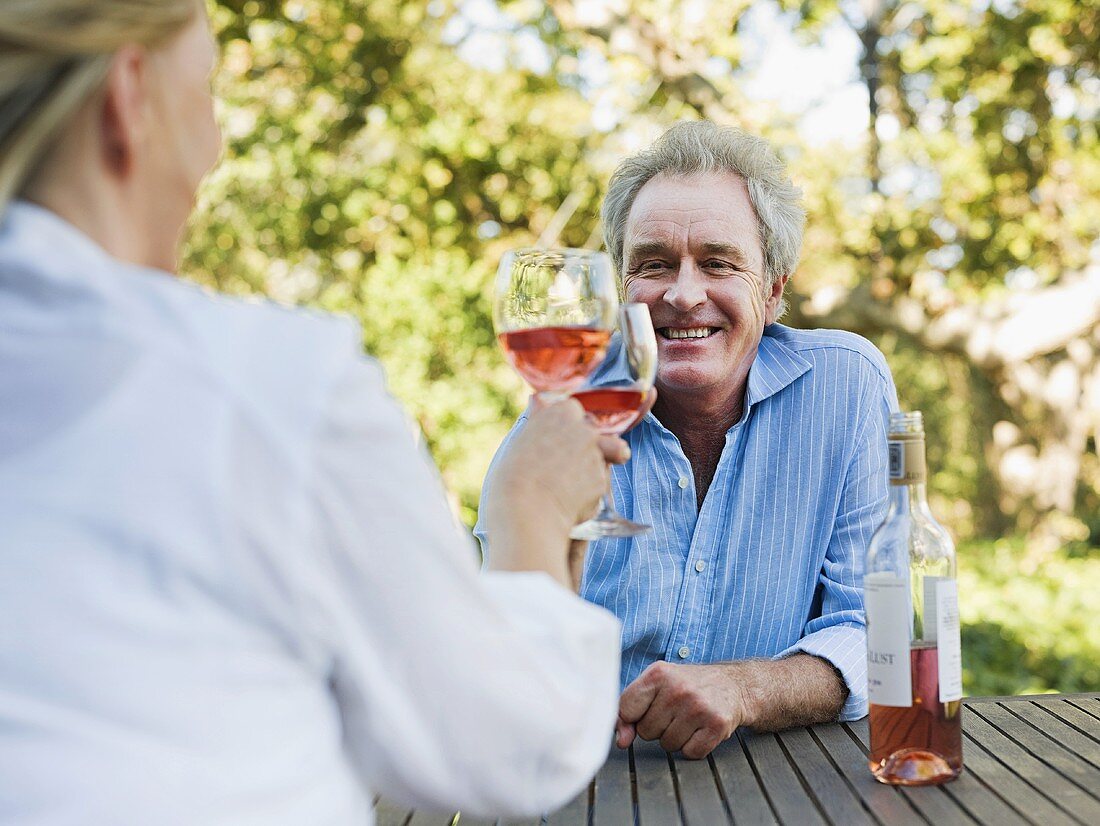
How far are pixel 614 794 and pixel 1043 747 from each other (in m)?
0.74

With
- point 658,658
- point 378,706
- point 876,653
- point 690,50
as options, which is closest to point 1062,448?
point 690,50

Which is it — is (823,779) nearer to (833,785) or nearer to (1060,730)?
(833,785)

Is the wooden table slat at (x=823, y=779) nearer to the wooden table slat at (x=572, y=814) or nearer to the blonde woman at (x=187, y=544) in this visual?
the wooden table slat at (x=572, y=814)

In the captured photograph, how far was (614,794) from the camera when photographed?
1767 millimetres

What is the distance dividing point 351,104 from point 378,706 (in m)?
10.2

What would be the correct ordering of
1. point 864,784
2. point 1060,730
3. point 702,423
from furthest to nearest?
1. point 702,423
2. point 1060,730
3. point 864,784

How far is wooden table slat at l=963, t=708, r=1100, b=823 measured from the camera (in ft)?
5.35

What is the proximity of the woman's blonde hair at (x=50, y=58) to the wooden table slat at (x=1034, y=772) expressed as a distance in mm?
1466

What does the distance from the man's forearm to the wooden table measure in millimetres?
31

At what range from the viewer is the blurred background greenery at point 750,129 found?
9.09 metres

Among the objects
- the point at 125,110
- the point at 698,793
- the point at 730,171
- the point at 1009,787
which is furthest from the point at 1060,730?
the point at 125,110

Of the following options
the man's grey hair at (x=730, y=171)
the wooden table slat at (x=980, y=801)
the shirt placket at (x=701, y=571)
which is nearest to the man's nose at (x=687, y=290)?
the man's grey hair at (x=730, y=171)

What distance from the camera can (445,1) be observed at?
1093 centimetres

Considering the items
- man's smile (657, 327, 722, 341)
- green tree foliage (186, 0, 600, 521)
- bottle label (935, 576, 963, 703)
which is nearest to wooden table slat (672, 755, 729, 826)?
bottle label (935, 576, 963, 703)
